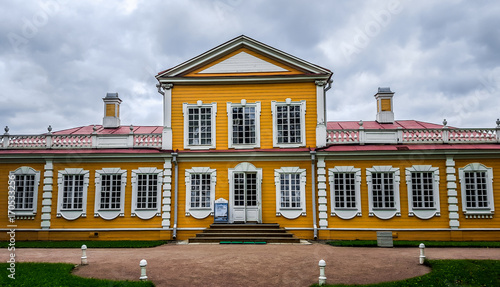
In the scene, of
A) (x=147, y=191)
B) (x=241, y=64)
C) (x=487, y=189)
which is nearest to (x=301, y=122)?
(x=241, y=64)

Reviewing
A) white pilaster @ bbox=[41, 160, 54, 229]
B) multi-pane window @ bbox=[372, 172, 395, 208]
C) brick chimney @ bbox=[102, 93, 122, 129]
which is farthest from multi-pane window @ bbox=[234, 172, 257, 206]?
white pilaster @ bbox=[41, 160, 54, 229]

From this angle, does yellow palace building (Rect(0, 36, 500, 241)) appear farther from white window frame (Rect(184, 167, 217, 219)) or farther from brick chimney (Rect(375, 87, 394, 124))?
brick chimney (Rect(375, 87, 394, 124))

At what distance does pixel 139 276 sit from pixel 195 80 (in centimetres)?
1232

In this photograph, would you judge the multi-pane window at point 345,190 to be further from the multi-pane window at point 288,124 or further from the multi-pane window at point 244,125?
the multi-pane window at point 244,125

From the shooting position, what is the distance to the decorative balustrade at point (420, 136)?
20.6 metres

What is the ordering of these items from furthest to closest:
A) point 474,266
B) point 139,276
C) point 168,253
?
point 168,253
point 474,266
point 139,276

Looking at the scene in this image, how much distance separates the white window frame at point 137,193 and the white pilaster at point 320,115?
8.24 metres

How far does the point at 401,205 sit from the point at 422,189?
1.32 meters

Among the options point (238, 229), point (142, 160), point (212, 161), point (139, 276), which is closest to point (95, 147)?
point (142, 160)

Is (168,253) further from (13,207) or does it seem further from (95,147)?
(13,207)

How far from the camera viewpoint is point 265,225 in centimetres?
1933

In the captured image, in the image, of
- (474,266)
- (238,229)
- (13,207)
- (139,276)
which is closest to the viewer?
(139,276)

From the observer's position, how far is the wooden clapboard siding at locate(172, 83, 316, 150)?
2103 cm

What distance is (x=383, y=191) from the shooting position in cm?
1988
